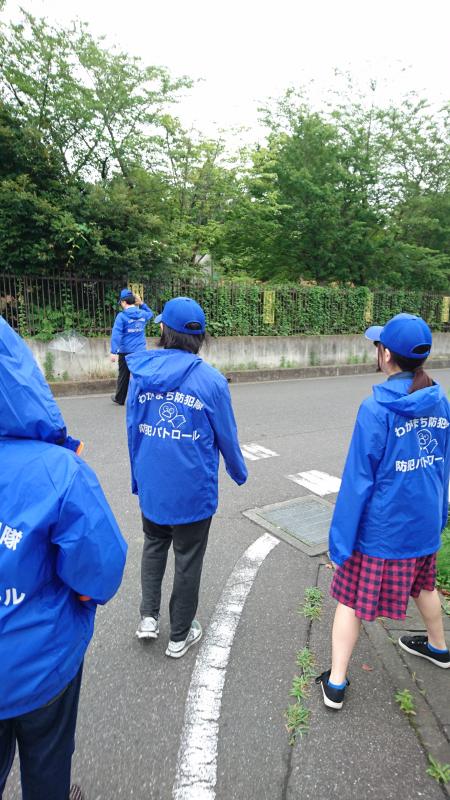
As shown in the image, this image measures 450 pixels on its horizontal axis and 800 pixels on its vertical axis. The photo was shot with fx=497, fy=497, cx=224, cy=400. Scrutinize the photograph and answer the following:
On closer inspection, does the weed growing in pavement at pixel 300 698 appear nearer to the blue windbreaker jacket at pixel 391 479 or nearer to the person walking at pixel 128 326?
the blue windbreaker jacket at pixel 391 479

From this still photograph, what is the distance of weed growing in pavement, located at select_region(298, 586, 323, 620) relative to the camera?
299 centimetres

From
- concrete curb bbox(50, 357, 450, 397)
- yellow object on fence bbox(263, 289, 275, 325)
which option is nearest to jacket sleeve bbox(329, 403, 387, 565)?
concrete curb bbox(50, 357, 450, 397)

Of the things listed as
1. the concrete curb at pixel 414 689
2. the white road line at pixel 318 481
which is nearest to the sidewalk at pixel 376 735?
the concrete curb at pixel 414 689

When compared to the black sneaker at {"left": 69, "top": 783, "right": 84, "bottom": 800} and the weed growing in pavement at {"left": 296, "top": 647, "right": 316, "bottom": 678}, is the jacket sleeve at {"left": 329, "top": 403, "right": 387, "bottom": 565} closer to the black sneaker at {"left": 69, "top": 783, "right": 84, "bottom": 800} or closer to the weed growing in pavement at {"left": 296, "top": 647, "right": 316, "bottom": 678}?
the weed growing in pavement at {"left": 296, "top": 647, "right": 316, "bottom": 678}

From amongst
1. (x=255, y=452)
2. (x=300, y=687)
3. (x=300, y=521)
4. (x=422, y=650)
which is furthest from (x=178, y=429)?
(x=255, y=452)

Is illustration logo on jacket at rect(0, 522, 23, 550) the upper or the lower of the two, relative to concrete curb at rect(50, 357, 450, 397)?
upper

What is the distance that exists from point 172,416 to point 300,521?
235 cm

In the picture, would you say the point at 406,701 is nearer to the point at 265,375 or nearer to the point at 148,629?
the point at 148,629

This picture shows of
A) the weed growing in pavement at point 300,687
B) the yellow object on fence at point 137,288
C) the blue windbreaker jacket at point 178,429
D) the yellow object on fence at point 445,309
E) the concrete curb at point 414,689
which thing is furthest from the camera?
the yellow object on fence at point 445,309

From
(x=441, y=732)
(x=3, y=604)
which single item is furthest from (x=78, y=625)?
(x=441, y=732)

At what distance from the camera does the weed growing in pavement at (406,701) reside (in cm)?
224

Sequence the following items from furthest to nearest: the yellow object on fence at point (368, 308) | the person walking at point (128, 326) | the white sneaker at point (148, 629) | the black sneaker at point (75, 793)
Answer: the yellow object on fence at point (368, 308) → the person walking at point (128, 326) → the white sneaker at point (148, 629) → the black sneaker at point (75, 793)

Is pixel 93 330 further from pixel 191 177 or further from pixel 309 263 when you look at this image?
pixel 309 263

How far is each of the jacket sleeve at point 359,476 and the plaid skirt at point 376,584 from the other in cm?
13
